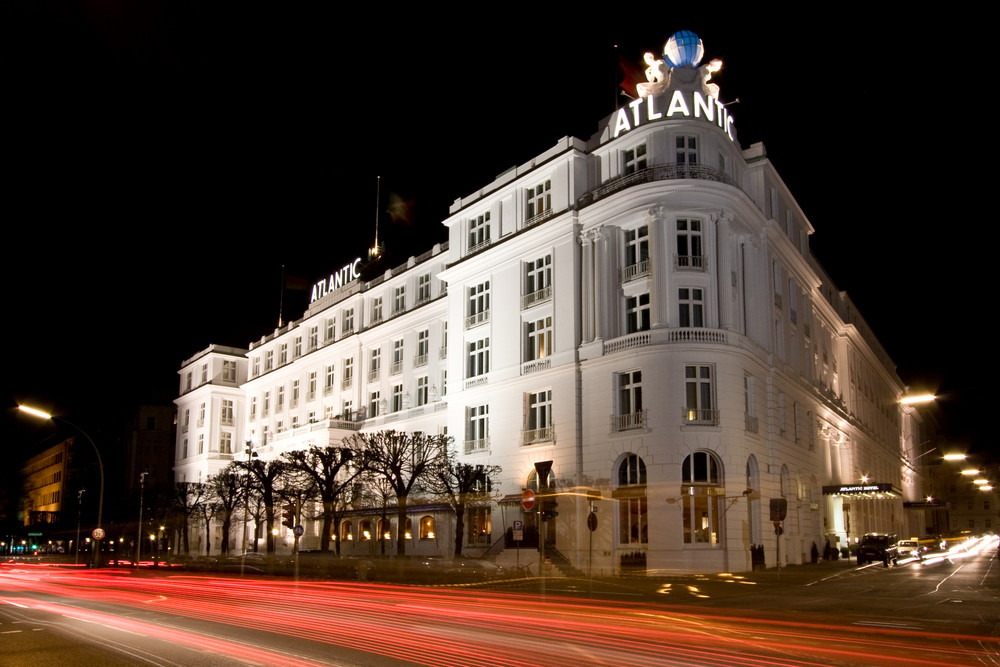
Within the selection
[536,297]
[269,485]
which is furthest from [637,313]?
[269,485]

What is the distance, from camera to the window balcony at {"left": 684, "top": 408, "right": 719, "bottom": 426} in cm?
3944

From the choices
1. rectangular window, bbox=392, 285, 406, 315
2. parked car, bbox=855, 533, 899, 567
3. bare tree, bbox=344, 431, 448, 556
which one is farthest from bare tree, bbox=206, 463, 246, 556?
parked car, bbox=855, 533, 899, 567

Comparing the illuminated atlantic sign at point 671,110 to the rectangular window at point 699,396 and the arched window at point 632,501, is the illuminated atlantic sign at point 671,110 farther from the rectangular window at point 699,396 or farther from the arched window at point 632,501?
the arched window at point 632,501

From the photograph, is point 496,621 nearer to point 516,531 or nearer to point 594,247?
point 516,531

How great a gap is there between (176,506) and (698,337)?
52.5m

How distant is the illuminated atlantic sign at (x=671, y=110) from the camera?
43562 millimetres

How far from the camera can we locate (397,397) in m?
63.5

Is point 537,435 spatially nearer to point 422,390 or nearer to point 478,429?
point 478,429

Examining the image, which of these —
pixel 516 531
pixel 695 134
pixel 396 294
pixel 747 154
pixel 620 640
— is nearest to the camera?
pixel 620 640

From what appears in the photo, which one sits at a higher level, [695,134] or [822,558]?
[695,134]

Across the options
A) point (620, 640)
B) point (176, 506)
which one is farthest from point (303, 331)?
point (620, 640)

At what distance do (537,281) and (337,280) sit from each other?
3361 centimetres

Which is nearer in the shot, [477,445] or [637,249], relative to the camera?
[637,249]

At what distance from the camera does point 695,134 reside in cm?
4312
